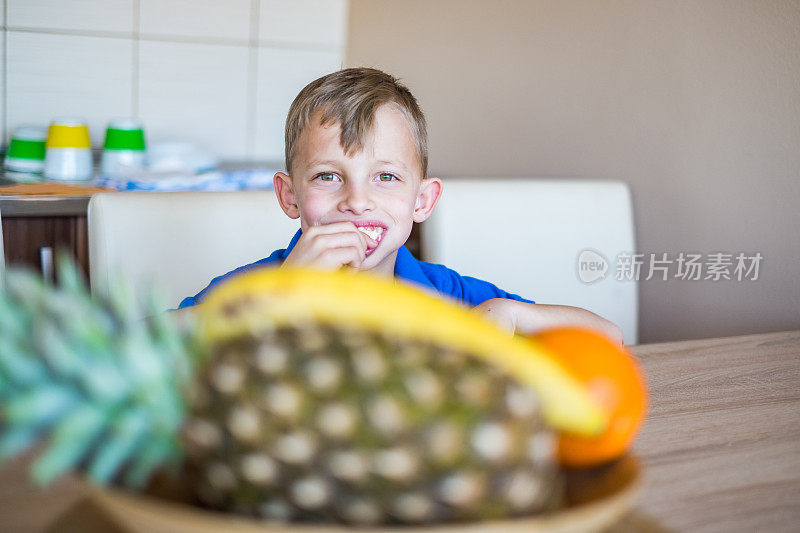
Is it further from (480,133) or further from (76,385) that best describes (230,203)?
(480,133)

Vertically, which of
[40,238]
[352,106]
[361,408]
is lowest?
[40,238]

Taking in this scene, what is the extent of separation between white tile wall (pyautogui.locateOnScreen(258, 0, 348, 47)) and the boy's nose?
5.49 ft

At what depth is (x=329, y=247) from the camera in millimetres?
995

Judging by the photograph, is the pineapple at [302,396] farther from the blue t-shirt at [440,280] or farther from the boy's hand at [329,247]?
the blue t-shirt at [440,280]

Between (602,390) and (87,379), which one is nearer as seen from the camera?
(87,379)

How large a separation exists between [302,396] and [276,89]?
93.7 inches

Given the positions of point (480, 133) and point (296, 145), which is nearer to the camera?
point (296, 145)

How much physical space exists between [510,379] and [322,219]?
0.74 metres

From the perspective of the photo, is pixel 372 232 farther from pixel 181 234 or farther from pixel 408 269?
pixel 181 234

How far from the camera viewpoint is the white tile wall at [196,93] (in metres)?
2.50

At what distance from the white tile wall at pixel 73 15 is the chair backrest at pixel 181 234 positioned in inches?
Answer: 53.7

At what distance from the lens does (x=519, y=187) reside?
58.6 inches

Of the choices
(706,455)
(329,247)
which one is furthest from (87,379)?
(329,247)

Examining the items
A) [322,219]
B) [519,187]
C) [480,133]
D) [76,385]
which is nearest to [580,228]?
[519,187]
